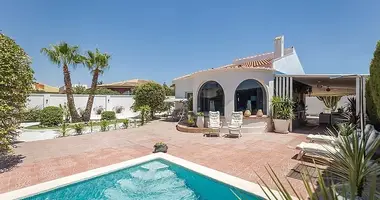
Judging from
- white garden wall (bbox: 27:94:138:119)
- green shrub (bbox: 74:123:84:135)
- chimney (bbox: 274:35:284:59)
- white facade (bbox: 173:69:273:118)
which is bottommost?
green shrub (bbox: 74:123:84:135)

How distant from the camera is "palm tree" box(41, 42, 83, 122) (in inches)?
928

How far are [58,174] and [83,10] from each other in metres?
14.0

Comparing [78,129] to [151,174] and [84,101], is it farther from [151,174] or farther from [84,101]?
[84,101]

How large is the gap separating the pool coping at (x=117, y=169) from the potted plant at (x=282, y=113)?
33.9ft

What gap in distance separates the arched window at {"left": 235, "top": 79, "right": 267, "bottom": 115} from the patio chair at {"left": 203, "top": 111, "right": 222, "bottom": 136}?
198cm

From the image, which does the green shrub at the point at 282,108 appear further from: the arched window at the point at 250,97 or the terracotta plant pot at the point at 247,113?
the terracotta plant pot at the point at 247,113

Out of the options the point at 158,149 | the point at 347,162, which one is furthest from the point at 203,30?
the point at 347,162

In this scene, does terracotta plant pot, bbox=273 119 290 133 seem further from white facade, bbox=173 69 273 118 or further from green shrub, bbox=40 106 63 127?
green shrub, bbox=40 106 63 127

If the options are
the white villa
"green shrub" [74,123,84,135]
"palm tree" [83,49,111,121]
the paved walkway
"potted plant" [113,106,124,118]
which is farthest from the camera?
"potted plant" [113,106,124,118]

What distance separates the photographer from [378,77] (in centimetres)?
583

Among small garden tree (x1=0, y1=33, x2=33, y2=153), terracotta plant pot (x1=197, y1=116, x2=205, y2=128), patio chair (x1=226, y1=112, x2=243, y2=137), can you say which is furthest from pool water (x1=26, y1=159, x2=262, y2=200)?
terracotta plant pot (x1=197, y1=116, x2=205, y2=128)

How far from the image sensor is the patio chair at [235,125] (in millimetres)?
15852

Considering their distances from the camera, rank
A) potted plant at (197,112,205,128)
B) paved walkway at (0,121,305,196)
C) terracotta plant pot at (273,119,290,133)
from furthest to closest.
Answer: potted plant at (197,112,205,128) → terracotta plant pot at (273,119,290,133) → paved walkway at (0,121,305,196)

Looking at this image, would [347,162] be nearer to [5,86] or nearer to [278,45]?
[5,86]
